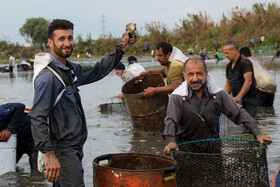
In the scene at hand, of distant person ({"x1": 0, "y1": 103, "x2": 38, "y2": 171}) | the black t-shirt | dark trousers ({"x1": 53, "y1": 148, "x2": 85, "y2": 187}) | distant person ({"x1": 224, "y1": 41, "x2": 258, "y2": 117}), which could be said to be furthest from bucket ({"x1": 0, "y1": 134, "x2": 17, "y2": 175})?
the black t-shirt

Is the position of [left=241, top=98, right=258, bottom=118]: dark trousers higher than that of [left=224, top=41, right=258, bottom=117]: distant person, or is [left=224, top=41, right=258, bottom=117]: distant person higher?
[left=224, top=41, right=258, bottom=117]: distant person

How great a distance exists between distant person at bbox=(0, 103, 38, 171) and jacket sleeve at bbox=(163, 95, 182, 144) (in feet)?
7.78

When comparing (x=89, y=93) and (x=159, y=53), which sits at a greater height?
(x=159, y=53)

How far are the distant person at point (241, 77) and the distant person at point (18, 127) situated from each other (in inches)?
129

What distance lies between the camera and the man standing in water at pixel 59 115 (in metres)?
3.21

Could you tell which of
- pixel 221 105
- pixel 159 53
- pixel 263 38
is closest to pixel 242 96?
pixel 159 53

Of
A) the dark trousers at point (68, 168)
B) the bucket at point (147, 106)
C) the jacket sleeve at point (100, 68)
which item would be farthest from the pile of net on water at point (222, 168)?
the bucket at point (147, 106)

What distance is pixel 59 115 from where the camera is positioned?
3.38 metres

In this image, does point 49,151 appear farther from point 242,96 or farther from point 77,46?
point 77,46

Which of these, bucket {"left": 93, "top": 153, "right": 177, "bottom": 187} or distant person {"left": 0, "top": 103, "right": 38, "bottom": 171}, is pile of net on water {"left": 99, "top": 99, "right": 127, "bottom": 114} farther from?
bucket {"left": 93, "top": 153, "right": 177, "bottom": 187}

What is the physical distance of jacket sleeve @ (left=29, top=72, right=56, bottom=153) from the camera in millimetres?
3184

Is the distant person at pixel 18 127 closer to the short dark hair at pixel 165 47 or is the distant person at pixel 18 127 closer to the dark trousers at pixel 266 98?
the short dark hair at pixel 165 47

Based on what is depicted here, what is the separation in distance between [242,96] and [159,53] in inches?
58.9

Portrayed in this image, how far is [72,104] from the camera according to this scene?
11.3 ft
